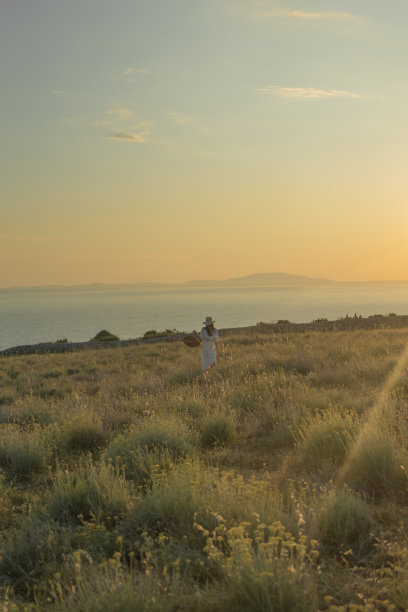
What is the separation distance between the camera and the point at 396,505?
4.28 meters

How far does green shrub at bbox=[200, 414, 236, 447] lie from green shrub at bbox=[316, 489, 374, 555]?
10.1 feet

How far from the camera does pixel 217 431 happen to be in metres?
7.03

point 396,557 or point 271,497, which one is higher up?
point 271,497

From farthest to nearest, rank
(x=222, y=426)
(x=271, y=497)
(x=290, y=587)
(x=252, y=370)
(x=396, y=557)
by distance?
(x=252, y=370) → (x=222, y=426) → (x=271, y=497) → (x=396, y=557) → (x=290, y=587)

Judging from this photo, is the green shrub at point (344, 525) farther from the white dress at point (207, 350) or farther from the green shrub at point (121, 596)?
the white dress at point (207, 350)

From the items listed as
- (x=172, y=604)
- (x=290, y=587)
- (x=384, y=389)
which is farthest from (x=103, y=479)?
(x=384, y=389)

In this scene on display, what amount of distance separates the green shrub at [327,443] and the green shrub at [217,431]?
4.43 feet

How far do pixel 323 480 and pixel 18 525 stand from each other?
298 cm

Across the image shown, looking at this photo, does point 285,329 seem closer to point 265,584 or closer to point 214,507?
point 214,507

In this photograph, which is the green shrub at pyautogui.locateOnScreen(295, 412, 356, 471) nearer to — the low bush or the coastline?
the low bush

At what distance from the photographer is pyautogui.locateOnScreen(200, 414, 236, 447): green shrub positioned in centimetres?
696

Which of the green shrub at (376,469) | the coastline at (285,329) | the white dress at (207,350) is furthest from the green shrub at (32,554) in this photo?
the coastline at (285,329)

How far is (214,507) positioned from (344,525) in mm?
1012

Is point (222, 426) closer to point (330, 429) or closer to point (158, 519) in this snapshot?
point (330, 429)
